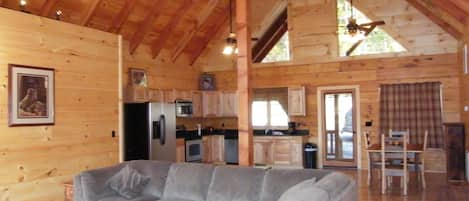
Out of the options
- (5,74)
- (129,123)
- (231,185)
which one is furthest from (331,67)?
(5,74)

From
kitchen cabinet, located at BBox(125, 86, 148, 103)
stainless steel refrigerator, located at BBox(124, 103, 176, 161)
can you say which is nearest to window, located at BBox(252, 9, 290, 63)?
kitchen cabinet, located at BBox(125, 86, 148, 103)

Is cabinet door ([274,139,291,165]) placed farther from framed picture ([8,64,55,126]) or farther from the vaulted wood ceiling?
framed picture ([8,64,55,126])

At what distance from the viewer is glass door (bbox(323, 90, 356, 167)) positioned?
30.9 ft

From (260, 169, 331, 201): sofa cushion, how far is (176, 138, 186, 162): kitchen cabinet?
4.88 metres

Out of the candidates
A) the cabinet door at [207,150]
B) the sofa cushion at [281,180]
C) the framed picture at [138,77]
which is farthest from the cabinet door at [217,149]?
the sofa cushion at [281,180]

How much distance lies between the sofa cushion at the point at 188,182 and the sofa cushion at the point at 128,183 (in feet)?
0.95

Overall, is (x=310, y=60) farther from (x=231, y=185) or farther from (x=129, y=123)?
(x=231, y=185)

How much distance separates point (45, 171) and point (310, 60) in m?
6.33

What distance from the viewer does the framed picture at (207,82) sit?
1070 centimetres

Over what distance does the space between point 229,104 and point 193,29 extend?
207 cm

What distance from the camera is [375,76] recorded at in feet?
30.0

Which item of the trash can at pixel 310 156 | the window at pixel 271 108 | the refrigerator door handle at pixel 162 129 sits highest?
the window at pixel 271 108

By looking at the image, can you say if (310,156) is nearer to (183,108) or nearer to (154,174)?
(183,108)

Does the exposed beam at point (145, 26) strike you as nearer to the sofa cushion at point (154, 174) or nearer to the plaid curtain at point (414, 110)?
the sofa cushion at point (154, 174)
